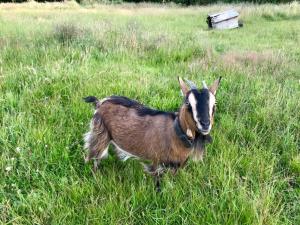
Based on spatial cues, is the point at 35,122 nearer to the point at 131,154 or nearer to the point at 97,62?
the point at 131,154

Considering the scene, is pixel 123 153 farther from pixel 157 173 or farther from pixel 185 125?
pixel 185 125

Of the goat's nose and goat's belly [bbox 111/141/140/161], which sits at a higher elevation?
the goat's nose

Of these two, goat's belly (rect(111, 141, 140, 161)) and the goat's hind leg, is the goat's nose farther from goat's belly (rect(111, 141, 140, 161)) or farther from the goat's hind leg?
the goat's hind leg

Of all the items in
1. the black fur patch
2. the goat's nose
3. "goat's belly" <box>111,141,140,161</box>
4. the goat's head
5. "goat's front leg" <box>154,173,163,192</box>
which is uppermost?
the goat's head

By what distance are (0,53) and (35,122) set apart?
11.0 ft

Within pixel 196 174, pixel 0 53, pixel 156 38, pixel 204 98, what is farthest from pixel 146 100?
pixel 156 38

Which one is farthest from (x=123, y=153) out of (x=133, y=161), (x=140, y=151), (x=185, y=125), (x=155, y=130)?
(x=185, y=125)

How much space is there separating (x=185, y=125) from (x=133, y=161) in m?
0.88

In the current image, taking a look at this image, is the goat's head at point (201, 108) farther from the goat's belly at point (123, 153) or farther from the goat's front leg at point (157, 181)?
the goat's belly at point (123, 153)

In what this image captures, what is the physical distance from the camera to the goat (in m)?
3.05

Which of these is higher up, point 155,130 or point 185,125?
point 185,125

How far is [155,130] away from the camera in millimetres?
3564

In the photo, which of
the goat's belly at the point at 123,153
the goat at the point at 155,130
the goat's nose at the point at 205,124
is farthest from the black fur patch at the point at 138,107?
the goat's nose at the point at 205,124

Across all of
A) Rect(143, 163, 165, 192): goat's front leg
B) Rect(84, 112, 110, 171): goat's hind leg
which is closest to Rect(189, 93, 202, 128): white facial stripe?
Rect(143, 163, 165, 192): goat's front leg
